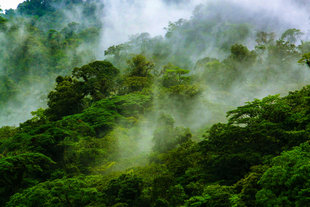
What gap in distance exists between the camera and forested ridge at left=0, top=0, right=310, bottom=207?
693 cm

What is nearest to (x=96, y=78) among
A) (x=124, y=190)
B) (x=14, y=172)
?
(x=14, y=172)

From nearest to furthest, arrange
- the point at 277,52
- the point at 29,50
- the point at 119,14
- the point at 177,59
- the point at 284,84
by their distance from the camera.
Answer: the point at 284,84, the point at 277,52, the point at 177,59, the point at 29,50, the point at 119,14

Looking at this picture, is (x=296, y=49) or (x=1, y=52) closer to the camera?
(x=296, y=49)

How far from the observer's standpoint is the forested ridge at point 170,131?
22.7 feet

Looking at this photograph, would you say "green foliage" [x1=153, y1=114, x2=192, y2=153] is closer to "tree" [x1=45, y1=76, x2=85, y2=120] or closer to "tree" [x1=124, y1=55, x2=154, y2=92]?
"tree" [x1=45, y1=76, x2=85, y2=120]

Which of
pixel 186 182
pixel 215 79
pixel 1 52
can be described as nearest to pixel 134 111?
pixel 186 182

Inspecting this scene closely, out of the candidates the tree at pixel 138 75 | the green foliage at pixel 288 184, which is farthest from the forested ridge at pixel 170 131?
the tree at pixel 138 75

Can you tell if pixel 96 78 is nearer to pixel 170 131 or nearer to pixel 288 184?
pixel 170 131

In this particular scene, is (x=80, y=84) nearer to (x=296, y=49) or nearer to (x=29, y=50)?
(x=296, y=49)

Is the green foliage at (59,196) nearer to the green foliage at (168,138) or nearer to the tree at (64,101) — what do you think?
the green foliage at (168,138)

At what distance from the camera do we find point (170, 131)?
Result: 15023 millimetres

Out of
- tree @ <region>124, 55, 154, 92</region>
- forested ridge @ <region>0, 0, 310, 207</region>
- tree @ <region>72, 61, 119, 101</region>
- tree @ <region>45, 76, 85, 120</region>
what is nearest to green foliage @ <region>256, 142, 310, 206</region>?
forested ridge @ <region>0, 0, 310, 207</region>

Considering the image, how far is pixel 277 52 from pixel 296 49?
124 inches

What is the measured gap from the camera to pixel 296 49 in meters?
35.2
